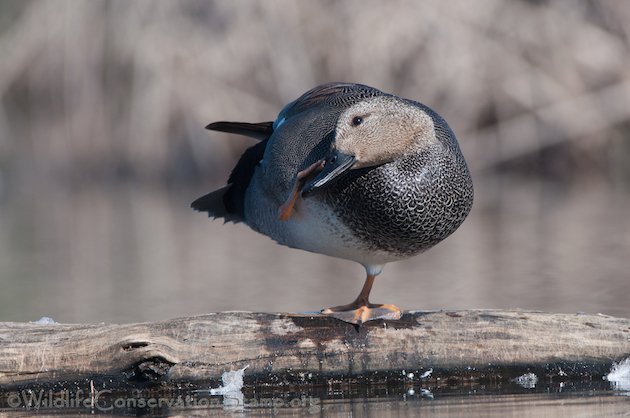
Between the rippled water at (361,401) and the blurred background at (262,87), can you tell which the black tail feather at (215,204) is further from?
the blurred background at (262,87)

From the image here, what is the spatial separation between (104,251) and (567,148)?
17.2 feet

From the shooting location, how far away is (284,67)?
11.3m

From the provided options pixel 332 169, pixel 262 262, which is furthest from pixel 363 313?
pixel 262 262

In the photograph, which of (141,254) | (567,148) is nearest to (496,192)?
(567,148)

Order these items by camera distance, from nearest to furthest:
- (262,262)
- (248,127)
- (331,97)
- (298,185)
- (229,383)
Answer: (229,383)
(298,185)
(331,97)
(248,127)
(262,262)

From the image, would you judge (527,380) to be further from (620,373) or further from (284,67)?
(284,67)

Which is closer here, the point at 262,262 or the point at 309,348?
the point at 309,348

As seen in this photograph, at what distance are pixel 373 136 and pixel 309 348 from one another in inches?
33.0

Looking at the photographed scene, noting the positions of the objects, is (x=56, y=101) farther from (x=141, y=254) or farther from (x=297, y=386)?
(x=297, y=386)

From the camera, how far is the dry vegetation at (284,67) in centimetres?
1104

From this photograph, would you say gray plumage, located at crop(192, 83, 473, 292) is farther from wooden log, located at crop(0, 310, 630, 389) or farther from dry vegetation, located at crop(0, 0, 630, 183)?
dry vegetation, located at crop(0, 0, 630, 183)

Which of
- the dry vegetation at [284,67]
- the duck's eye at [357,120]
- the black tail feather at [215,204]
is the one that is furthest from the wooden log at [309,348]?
the dry vegetation at [284,67]

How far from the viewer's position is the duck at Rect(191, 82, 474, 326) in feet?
14.1

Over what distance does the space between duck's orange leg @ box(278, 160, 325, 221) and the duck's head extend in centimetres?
8
